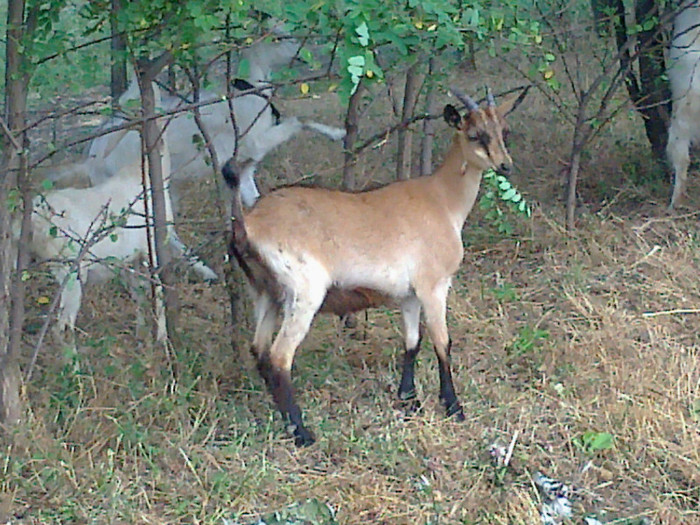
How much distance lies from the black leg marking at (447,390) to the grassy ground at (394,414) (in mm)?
53

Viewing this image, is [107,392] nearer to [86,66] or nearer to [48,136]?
[86,66]

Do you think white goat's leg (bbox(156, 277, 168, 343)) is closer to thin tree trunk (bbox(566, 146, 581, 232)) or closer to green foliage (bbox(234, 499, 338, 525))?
green foliage (bbox(234, 499, 338, 525))

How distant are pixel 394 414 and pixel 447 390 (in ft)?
0.84

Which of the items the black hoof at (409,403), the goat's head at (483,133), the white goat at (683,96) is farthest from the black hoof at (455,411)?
the white goat at (683,96)

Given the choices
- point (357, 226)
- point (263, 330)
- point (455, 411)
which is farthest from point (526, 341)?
point (263, 330)

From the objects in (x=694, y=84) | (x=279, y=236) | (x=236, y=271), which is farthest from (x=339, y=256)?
(x=694, y=84)

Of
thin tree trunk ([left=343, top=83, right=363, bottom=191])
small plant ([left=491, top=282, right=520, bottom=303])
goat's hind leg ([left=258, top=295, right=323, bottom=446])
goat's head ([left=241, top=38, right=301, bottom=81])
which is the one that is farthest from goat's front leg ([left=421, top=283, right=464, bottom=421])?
goat's head ([left=241, top=38, right=301, bottom=81])

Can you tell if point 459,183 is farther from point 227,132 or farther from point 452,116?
point 227,132

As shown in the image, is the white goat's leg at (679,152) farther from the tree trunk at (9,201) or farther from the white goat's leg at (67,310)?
the tree trunk at (9,201)

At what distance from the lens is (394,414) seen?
435cm

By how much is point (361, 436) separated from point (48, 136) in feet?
19.7

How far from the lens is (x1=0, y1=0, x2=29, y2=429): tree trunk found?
3900mm

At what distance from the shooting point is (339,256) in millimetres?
4309

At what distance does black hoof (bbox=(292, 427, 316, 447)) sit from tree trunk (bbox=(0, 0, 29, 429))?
41.6 inches
